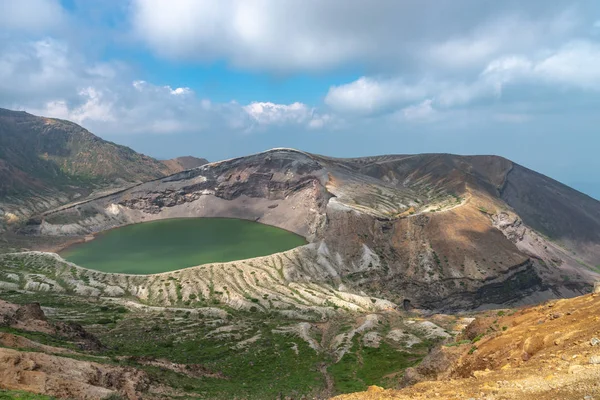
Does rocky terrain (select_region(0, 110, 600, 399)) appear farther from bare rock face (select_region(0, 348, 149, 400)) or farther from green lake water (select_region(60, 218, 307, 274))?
green lake water (select_region(60, 218, 307, 274))

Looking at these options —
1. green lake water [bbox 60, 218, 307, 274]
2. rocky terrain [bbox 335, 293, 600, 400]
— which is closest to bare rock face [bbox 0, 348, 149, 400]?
rocky terrain [bbox 335, 293, 600, 400]

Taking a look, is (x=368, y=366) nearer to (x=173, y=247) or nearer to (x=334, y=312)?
(x=334, y=312)

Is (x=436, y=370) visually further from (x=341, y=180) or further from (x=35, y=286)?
(x=341, y=180)

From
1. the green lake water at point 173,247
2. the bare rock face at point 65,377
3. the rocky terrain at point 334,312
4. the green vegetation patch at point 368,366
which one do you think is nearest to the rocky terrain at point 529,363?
the rocky terrain at point 334,312

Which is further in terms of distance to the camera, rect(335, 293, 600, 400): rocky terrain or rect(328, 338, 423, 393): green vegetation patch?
rect(328, 338, 423, 393): green vegetation patch

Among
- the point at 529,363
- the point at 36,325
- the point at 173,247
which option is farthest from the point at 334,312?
the point at 173,247

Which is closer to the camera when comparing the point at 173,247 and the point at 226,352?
the point at 226,352

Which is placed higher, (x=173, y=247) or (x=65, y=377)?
(x=65, y=377)
